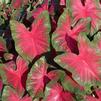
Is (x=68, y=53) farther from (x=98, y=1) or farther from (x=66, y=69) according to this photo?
(x=98, y=1)

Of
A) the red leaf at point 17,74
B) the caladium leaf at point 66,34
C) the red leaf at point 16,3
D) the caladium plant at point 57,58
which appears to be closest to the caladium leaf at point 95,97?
the caladium plant at point 57,58

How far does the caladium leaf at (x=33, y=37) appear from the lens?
2.07 m

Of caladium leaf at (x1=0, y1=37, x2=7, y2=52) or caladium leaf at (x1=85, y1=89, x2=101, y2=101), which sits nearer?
caladium leaf at (x1=85, y1=89, x2=101, y2=101)

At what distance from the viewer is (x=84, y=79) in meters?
1.93

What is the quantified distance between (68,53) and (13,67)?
13.3 inches

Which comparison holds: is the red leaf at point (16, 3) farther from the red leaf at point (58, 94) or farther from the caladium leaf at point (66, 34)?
the red leaf at point (58, 94)

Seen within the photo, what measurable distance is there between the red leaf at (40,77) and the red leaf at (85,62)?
0.41 feet

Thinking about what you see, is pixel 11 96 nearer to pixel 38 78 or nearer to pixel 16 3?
pixel 38 78

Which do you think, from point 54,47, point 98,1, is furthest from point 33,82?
A: point 98,1

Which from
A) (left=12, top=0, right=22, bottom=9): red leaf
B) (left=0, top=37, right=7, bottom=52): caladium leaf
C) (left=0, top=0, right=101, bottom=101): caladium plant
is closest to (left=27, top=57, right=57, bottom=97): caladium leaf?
(left=0, top=0, right=101, bottom=101): caladium plant

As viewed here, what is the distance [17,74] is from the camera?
2119 mm

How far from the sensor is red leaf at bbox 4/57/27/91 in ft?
6.90

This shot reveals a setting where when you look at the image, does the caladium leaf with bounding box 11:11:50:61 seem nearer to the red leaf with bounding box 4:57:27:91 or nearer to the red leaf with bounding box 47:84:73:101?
the red leaf with bounding box 4:57:27:91

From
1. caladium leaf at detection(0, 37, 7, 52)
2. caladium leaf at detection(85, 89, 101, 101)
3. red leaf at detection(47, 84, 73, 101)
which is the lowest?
caladium leaf at detection(85, 89, 101, 101)
